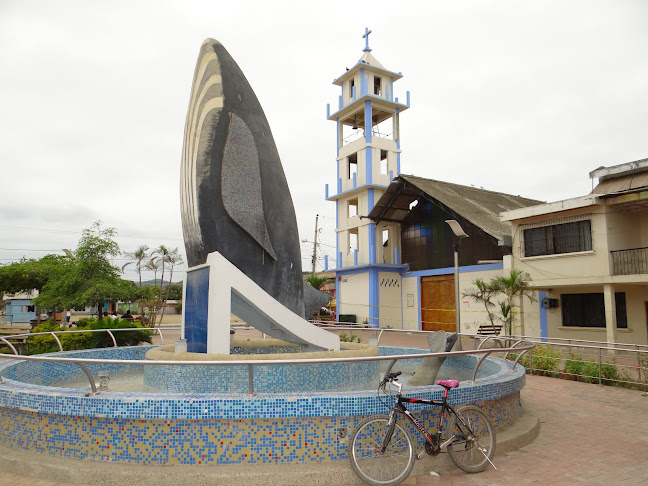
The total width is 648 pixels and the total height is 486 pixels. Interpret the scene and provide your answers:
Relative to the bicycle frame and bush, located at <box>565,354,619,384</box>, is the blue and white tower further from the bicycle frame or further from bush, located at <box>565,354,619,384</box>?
the bicycle frame

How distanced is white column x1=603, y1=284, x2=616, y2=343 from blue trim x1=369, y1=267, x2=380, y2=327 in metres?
13.3

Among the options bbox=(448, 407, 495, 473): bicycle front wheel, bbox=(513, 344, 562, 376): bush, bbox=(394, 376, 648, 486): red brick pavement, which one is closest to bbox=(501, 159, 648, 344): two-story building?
bbox=(513, 344, 562, 376): bush

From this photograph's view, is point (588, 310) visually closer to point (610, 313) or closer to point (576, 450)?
point (610, 313)

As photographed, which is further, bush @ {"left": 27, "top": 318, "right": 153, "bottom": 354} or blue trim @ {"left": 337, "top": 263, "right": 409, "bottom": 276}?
blue trim @ {"left": 337, "top": 263, "right": 409, "bottom": 276}

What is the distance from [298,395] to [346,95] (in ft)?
98.4

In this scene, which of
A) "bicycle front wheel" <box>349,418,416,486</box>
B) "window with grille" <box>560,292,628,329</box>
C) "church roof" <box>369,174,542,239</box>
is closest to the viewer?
"bicycle front wheel" <box>349,418,416,486</box>

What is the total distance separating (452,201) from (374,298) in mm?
7354

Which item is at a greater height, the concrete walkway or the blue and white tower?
the blue and white tower

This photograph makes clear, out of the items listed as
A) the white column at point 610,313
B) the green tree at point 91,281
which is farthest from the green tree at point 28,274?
the white column at point 610,313

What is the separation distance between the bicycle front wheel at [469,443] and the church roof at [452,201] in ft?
60.2

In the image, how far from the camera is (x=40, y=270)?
3306 centimetres

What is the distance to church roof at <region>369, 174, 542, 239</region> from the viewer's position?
24.8m

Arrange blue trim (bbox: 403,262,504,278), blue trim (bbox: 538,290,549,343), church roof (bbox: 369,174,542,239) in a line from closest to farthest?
blue trim (bbox: 538,290,549,343), blue trim (bbox: 403,262,504,278), church roof (bbox: 369,174,542,239)

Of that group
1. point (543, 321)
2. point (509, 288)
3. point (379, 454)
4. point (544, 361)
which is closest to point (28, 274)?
point (509, 288)
